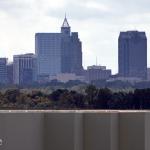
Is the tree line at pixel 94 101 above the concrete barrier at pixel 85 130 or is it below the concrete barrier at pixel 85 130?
below

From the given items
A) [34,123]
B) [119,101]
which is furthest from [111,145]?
[119,101]

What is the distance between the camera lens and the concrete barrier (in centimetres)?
1770

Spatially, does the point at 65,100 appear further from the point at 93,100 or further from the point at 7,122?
the point at 7,122

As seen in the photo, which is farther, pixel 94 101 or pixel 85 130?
pixel 94 101

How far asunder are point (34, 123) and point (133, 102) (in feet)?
197

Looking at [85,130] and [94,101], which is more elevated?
[85,130]

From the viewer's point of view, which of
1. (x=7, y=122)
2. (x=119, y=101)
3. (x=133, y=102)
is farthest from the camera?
(x=119, y=101)

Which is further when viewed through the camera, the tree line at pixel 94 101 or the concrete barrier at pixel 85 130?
the tree line at pixel 94 101

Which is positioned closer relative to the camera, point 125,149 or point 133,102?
point 125,149

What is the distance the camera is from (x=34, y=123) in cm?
1772

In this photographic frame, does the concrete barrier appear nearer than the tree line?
Yes

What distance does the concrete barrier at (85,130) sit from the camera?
697 inches

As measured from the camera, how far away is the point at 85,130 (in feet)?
58.9

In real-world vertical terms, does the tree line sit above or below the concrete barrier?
below
